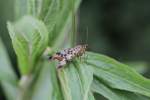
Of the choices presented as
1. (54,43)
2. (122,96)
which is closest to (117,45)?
(54,43)

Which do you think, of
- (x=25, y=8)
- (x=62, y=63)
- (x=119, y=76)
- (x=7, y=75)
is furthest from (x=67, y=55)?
(x=7, y=75)

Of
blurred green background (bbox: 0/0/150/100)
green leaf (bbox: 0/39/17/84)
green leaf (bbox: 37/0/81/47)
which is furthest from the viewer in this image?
blurred green background (bbox: 0/0/150/100)

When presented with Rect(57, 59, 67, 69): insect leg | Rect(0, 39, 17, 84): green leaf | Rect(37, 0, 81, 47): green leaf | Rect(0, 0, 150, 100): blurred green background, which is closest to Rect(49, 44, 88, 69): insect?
Rect(57, 59, 67, 69): insect leg

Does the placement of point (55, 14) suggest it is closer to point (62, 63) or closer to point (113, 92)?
point (62, 63)

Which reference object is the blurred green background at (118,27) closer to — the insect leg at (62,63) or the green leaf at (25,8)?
the green leaf at (25,8)

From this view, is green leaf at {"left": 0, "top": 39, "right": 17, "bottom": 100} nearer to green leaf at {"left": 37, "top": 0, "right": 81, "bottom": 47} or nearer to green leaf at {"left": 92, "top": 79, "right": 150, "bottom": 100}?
green leaf at {"left": 37, "top": 0, "right": 81, "bottom": 47}

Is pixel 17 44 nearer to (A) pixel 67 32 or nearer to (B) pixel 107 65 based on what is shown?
(B) pixel 107 65

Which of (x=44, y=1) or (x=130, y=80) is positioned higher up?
(x=44, y=1)
